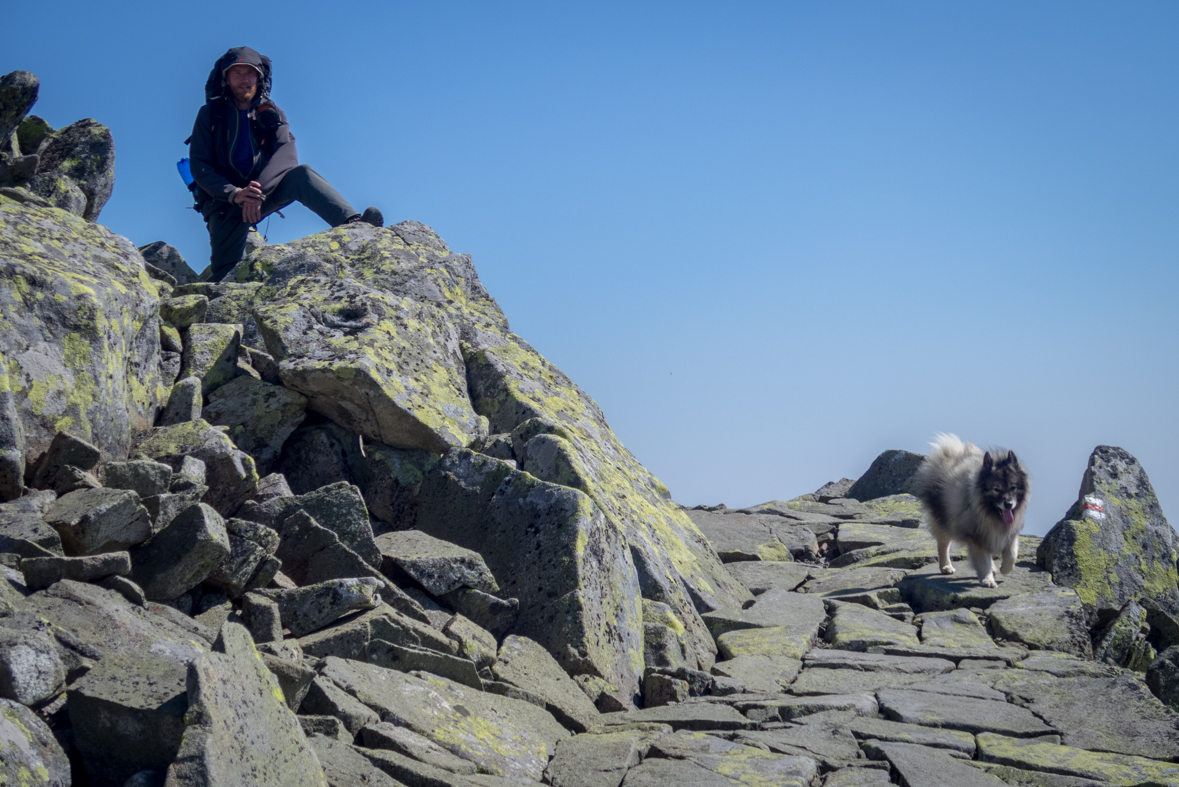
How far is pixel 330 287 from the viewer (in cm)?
959

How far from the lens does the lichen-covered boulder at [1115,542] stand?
11891 mm

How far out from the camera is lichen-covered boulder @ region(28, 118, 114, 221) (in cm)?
1077

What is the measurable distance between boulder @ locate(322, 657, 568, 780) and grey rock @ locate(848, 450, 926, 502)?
16266 mm

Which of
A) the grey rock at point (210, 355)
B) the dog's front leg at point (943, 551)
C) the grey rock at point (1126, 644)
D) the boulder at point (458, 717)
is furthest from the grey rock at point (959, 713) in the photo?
the grey rock at point (210, 355)

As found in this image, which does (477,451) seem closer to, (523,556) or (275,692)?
(523,556)

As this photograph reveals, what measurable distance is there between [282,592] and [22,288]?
286cm

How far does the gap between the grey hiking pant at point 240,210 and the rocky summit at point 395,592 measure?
672 mm

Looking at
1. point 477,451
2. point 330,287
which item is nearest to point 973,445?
point 477,451

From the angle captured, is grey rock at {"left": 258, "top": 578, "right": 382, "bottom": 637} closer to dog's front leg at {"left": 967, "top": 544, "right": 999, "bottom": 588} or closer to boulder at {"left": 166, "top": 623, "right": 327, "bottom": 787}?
boulder at {"left": 166, "top": 623, "right": 327, "bottom": 787}

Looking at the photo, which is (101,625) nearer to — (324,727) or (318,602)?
(324,727)

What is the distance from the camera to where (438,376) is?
9.30 meters

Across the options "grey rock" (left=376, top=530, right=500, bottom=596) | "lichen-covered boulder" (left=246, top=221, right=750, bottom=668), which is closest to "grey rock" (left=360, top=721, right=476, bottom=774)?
"grey rock" (left=376, top=530, right=500, bottom=596)

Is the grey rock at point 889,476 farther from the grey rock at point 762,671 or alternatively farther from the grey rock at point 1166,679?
the grey rock at point 762,671

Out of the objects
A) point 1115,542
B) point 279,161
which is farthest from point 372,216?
point 1115,542
